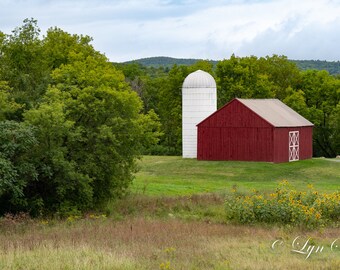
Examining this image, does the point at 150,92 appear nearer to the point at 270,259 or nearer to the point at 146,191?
the point at 146,191

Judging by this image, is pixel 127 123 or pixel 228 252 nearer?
pixel 228 252

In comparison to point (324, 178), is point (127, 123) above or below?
above

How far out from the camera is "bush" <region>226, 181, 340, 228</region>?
22450 millimetres

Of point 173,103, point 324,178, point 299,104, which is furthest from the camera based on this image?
point 173,103

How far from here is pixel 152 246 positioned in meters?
17.0

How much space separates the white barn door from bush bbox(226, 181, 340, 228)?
28243 millimetres

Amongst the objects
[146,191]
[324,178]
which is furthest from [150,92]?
[146,191]

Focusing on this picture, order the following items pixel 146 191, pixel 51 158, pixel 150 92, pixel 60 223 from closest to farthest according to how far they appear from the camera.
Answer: pixel 60 223 → pixel 51 158 → pixel 146 191 → pixel 150 92

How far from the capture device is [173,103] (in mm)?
76750

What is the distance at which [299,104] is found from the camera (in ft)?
230

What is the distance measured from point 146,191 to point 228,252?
17.7 m

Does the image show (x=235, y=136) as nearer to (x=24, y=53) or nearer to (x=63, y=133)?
(x=24, y=53)

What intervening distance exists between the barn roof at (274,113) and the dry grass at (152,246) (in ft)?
95.4

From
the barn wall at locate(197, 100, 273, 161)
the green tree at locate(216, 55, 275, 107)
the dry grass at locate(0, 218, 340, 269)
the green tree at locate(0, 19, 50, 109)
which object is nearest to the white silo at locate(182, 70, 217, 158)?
the barn wall at locate(197, 100, 273, 161)
